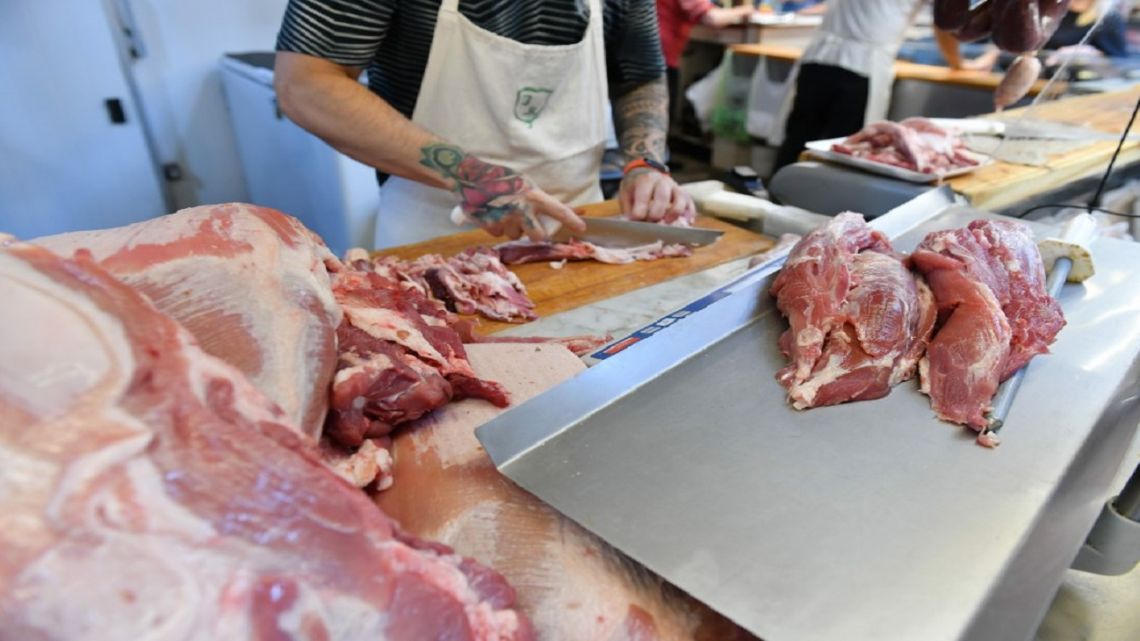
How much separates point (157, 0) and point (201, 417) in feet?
19.5

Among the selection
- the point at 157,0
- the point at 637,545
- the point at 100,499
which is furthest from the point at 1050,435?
the point at 157,0

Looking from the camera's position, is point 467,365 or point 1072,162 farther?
point 1072,162

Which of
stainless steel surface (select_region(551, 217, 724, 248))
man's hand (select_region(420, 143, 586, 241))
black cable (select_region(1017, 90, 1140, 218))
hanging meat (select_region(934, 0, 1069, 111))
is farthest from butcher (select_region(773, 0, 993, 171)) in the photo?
man's hand (select_region(420, 143, 586, 241))

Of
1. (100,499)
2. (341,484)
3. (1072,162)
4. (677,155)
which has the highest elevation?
(100,499)

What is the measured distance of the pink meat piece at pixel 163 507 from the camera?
0.71 metres

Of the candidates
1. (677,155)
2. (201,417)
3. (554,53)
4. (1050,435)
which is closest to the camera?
(201,417)

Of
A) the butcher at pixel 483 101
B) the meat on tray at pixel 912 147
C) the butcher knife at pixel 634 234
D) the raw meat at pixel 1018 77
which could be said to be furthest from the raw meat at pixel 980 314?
the raw meat at pixel 1018 77

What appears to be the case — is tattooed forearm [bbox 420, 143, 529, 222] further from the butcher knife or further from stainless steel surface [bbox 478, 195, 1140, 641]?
stainless steel surface [bbox 478, 195, 1140, 641]

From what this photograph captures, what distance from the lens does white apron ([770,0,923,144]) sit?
573 centimetres

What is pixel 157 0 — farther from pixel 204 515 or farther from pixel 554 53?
pixel 204 515

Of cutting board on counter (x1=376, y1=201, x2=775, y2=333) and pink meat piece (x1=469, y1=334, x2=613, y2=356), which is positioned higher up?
pink meat piece (x1=469, y1=334, x2=613, y2=356)

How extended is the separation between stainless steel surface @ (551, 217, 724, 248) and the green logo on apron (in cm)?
63

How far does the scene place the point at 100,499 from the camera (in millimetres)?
743

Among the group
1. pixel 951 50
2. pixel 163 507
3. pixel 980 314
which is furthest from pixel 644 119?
pixel 951 50
